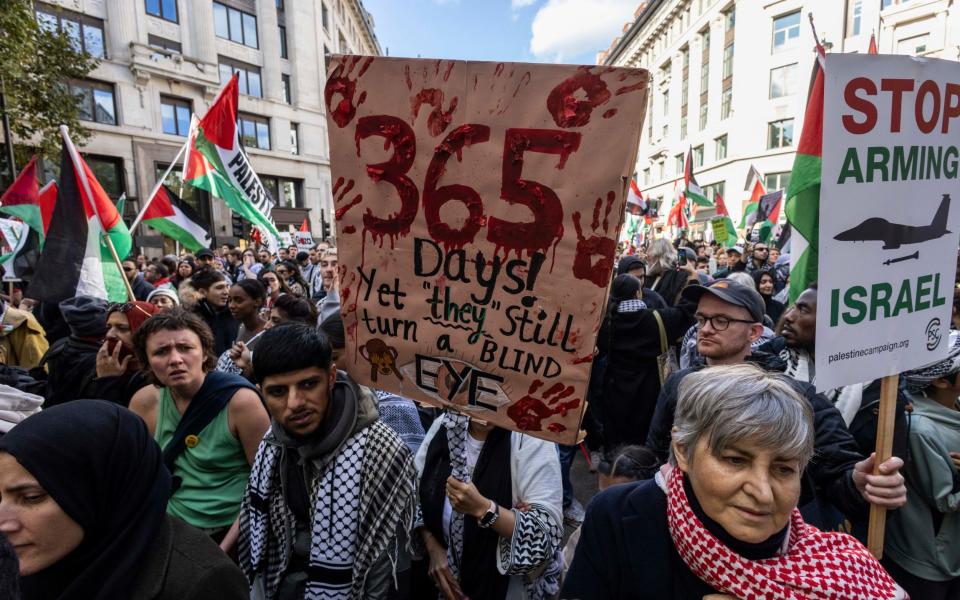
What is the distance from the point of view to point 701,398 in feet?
4.35

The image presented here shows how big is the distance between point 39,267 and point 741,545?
5516 millimetres

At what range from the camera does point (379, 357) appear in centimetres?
181

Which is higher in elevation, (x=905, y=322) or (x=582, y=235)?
(x=582, y=235)

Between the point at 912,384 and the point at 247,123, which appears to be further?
the point at 247,123

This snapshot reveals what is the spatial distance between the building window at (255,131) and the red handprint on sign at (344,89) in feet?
112

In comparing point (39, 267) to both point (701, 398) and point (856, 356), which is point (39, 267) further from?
point (856, 356)

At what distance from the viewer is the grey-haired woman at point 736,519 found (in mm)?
1197

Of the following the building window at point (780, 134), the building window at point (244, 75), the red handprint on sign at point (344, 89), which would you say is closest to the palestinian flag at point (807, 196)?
the red handprint on sign at point (344, 89)

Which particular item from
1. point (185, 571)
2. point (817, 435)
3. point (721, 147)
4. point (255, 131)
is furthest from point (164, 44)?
point (721, 147)

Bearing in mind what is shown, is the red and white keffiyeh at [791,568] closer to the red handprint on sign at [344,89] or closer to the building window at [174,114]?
the red handprint on sign at [344,89]

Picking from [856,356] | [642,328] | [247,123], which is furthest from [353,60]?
[247,123]

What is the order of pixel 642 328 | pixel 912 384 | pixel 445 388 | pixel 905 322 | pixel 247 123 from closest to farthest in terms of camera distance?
pixel 445 388, pixel 905 322, pixel 912 384, pixel 642 328, pixel 247 123

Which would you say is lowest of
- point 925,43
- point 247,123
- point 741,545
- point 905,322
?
point 741,545

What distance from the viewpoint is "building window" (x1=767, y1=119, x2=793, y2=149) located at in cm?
2945
